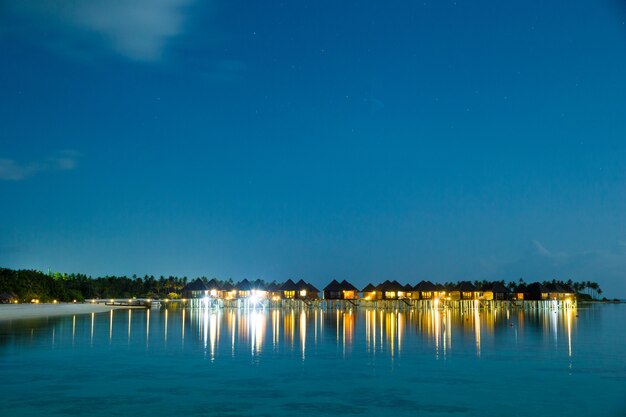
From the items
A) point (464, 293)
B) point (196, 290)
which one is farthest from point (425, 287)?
point (196, 290)

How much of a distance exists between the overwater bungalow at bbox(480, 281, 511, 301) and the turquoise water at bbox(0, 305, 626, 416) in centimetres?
5593

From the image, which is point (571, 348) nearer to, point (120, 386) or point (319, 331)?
point (319, 331)

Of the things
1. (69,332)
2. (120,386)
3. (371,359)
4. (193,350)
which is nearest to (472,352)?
(371,359)

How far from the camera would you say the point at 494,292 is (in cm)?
9062

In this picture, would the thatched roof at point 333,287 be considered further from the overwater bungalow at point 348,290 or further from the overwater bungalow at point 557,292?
the overwater bungalow at point 557,292

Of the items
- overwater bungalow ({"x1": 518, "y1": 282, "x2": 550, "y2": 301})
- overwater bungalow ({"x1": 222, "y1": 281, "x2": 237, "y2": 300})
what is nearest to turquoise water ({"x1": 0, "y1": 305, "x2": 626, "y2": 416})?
overwater bungalow ({"x1": 518, "y1": 282, "x2": 550, "y2": 301})

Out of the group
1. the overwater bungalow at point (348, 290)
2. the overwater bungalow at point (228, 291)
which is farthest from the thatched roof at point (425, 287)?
the overwater bungalow at point (228, 291)

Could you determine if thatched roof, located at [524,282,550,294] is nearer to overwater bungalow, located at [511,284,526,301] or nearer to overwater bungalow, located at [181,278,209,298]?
overwater bungalow, located at [511,284,526,301]

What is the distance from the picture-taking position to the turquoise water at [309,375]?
15992 millimetres

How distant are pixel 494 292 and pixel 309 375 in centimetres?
7509

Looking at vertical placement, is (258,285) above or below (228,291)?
above

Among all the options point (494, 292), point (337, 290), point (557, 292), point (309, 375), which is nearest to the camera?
point (309, 375)

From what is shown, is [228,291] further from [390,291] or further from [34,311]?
[34,311]

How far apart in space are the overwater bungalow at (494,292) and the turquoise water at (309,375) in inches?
2202
